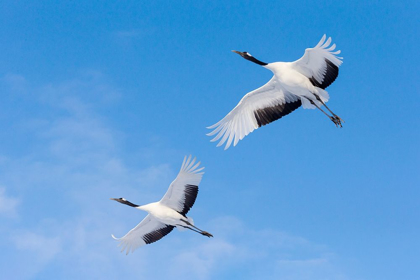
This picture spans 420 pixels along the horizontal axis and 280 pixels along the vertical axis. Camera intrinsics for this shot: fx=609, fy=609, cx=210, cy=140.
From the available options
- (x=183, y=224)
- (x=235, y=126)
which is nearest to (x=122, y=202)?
(x=183, y=224)

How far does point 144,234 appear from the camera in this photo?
2162 cm

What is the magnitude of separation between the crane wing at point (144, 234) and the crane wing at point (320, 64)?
715cm

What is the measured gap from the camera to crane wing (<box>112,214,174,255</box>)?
21.2 m

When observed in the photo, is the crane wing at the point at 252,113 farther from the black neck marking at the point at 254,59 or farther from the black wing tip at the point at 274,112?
the black neck marking at the point at 254,59

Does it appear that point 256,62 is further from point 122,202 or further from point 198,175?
point 122,202

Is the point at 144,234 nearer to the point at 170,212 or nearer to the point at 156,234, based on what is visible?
the point at 156,234

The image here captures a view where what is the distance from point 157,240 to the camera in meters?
21.6

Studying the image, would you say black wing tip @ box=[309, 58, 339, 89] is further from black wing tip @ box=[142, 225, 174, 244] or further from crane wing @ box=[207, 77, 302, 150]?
black wing tip @ box=[142, 225, 174, 244]

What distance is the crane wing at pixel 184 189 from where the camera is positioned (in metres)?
19.3

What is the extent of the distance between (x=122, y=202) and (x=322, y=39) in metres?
9.48

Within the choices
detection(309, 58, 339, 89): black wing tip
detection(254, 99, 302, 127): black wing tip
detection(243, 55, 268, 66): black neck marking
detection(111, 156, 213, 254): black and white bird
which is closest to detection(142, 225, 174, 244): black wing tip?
detection(111, 156, 213, 254): black and white bird

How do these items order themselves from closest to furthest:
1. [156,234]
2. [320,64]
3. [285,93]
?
[320,64]
[285,93]
[156,234]

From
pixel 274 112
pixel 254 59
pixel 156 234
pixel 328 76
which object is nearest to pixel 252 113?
pixel 274 112

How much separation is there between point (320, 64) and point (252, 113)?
332 centimetres
